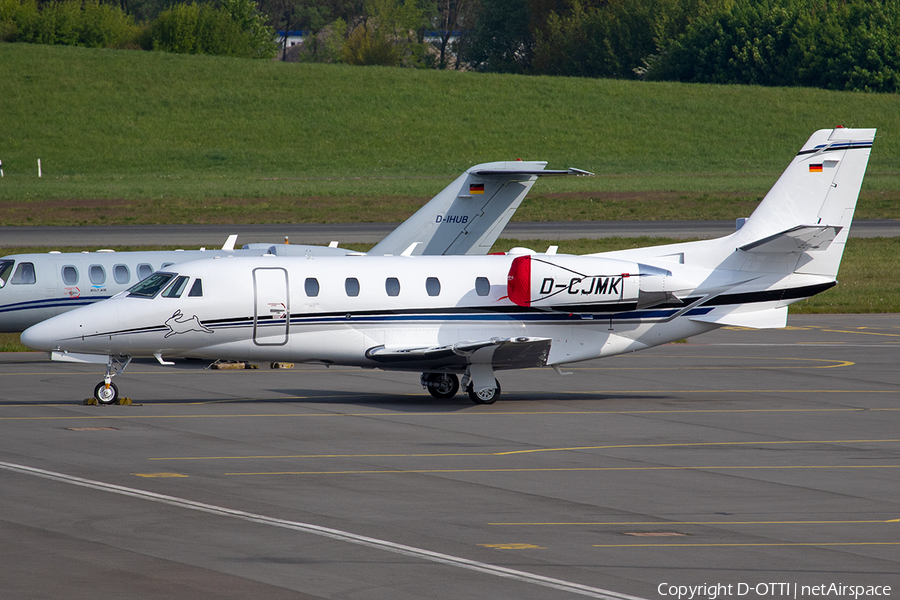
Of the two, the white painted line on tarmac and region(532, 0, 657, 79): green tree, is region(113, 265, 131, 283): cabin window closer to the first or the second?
the white painted line on tarmac

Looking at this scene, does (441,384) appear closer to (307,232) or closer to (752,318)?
(752,318)

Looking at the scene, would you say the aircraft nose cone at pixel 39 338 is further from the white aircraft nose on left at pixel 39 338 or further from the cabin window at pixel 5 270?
the cabin window at pixel 5 270

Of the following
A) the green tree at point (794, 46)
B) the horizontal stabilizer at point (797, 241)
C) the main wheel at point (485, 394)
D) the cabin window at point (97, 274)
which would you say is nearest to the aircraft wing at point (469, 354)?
the main wheel at point (485, 394)

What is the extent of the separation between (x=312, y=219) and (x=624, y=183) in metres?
31.6

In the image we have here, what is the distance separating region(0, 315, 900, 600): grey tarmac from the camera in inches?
479

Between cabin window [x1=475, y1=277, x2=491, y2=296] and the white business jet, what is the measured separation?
20mm

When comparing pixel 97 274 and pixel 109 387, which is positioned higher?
pixel 97 274

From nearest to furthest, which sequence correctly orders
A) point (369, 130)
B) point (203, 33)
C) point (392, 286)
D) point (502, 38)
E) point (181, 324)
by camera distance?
point (181, 324) → point (392, 286) → point (369, 130) → point (203, 33) → point (502, 38)

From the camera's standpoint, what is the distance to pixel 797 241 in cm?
2466

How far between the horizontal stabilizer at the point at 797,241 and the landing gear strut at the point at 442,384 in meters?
6.64

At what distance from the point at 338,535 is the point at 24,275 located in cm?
1966

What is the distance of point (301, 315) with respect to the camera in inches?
934

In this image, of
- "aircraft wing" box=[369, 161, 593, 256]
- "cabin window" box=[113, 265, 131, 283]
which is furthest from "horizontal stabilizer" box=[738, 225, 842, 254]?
"cabin window" box=[113, 265, 131, 283]

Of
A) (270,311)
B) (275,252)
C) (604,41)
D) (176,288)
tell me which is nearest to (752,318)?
(270,311)
